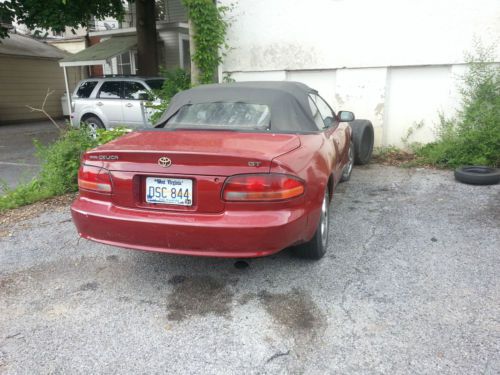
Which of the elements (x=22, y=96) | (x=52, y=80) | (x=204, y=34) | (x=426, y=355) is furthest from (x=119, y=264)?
(x=52, y=80)

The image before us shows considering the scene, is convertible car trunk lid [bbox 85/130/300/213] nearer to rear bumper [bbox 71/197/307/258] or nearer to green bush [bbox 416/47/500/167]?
rear bumper [bbox 71/197/307/258]

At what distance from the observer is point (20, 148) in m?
11.9

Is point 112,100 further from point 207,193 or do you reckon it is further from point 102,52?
point 207,193

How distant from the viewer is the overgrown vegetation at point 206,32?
829 cm

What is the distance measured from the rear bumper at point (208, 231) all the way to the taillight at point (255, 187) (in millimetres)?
105

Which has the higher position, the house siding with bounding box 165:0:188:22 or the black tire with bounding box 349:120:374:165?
the house siding with bounding box 165:0:188:22

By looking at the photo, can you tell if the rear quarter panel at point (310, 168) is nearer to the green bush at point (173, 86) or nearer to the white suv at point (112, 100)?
the green bush at point (173, 86)

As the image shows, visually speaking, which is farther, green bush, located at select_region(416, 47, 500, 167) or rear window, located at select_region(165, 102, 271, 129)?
green bush, located at select_region(416, 47, 500, 167)

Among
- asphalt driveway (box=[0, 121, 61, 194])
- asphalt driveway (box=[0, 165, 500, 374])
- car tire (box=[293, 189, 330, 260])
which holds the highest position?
car tire (box=[293, 189, 330, 260])

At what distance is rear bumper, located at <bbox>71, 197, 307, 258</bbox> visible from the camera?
284 cm

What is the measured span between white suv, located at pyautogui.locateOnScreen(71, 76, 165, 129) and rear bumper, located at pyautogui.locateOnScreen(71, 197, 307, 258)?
822 centimetres

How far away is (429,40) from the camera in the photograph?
761 cm

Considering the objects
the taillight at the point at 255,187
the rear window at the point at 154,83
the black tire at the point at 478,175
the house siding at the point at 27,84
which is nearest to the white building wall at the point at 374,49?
the black tire at the point at 478,175

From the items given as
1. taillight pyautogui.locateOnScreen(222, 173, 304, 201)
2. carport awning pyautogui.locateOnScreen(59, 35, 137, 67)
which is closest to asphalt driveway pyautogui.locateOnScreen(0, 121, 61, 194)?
carport awning pyautogui.locateOnScreen(59, 35, 137, 67)
